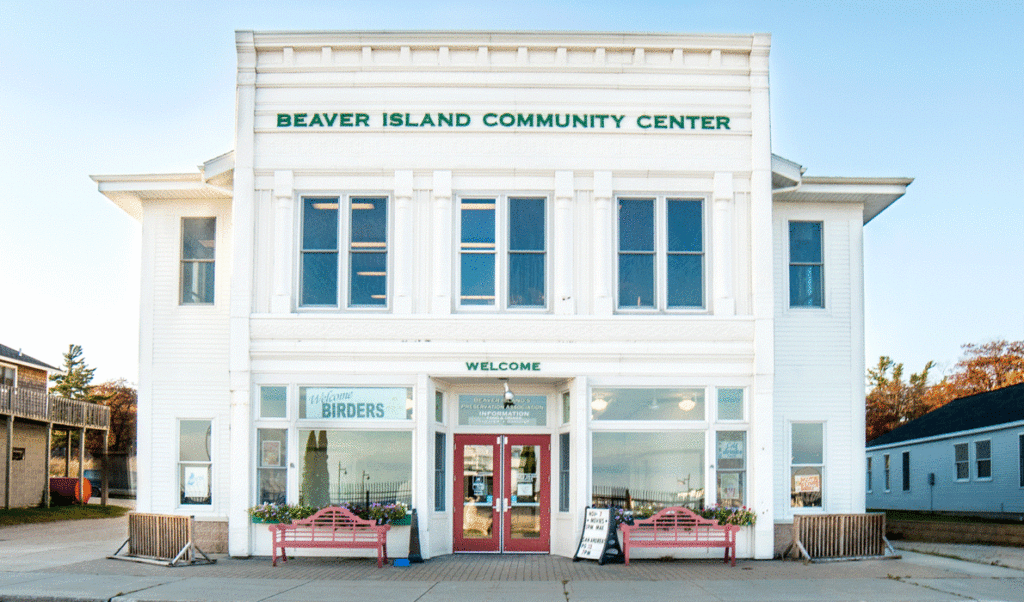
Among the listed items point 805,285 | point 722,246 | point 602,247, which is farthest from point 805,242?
point 602,247

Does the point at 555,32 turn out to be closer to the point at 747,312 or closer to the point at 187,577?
the point at 747,312

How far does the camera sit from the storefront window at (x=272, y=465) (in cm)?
1733

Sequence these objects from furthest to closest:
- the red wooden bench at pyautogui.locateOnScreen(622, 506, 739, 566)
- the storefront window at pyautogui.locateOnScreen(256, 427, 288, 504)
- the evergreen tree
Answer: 1. the evergreen tree
2. the storefront window at pyautogui.locateOnScreen(256, 427, 288, 504)
3. the red wooden bench at pyautogui.locateOnScreen(622, 506, 739, 566)

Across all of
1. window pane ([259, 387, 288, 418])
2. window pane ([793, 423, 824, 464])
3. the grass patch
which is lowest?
the grass patch

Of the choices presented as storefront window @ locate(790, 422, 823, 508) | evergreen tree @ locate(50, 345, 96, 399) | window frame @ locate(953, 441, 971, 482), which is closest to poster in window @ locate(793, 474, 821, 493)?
storefront window @ locate(790, 422, 823, 508)

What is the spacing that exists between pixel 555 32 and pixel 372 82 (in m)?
3.39

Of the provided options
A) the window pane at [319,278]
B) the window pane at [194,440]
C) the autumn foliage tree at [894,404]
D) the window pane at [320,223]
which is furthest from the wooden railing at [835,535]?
the autumn foliage tree at [894,404]

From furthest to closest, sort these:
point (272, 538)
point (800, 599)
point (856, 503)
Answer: point (856, 503) → point (272, 538) → point (800, 599)

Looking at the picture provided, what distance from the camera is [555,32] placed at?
17703mm

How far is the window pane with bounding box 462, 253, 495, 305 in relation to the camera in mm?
17688

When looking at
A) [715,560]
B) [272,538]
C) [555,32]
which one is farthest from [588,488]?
[555,32]

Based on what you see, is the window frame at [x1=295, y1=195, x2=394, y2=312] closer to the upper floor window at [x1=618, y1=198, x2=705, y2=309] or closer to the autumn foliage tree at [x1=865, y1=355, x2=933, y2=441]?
the upper floor window at [x1=618, y1=198, x2=705, y2=309]

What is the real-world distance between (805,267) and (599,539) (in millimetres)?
6446

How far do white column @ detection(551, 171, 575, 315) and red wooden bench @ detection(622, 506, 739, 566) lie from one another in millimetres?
3826
